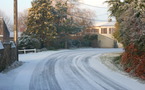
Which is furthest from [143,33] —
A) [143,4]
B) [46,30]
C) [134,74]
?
[46,30]

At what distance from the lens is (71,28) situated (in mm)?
43062

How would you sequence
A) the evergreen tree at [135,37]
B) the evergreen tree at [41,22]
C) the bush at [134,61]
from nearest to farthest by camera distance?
the bush at [134,61]
the evergreen tree at [135,37]
the evergreen tree at [41,22]

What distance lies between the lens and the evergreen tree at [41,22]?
37906 mm

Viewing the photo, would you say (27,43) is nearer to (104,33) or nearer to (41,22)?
(41,22)

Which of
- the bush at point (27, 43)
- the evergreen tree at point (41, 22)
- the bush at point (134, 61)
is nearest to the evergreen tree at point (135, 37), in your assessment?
the bush at point (134, 61)

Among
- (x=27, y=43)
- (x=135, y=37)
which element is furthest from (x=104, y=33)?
(x=135, y=37)

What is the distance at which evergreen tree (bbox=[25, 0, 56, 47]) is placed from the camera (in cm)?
3791

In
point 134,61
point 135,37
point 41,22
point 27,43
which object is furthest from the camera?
point 41,22

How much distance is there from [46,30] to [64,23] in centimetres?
567

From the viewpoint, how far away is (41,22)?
38469mm

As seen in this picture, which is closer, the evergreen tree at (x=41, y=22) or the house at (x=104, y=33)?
the evergreen tree at (x=41, y=22)

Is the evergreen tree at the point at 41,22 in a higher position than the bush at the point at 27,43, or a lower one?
higher

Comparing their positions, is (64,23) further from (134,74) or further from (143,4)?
(134,74)

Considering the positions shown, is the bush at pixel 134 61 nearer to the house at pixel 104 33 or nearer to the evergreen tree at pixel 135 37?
the evergreen tree at pixel 135 37
